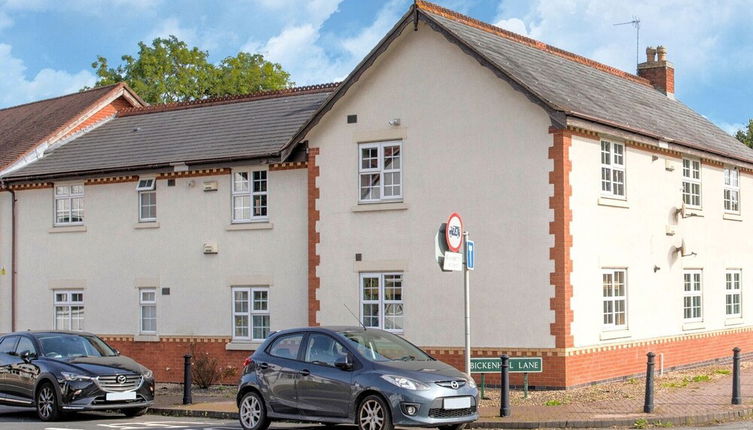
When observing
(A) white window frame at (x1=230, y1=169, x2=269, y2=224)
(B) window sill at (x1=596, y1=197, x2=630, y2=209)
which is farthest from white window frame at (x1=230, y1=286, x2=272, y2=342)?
(B) window sill at (x1=596, y1=197, x2=630, y2=209)

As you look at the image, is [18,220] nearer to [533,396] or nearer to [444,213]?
[444,213]

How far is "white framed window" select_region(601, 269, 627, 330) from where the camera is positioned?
73.4 feet

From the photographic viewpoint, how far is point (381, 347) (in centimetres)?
1595

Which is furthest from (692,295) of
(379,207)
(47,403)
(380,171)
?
(47,403)

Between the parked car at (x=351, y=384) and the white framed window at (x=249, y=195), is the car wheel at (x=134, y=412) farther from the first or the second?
the white framed window at (x=249, y=195)

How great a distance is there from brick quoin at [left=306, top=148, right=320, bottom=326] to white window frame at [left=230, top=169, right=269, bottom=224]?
1628 millimetres

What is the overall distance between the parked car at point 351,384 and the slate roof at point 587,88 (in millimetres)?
7058

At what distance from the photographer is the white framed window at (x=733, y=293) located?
27891 mm

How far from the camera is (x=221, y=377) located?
25.3m

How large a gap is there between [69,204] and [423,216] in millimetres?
11083

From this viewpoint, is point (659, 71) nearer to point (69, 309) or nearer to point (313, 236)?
point (313, 236)

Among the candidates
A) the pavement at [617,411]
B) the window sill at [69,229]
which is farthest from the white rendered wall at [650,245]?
the window sill at [69,229]

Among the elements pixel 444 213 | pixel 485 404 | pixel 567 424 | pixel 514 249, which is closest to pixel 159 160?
pixel 444 213

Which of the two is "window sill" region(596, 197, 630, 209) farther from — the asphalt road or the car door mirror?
the car door mirror
